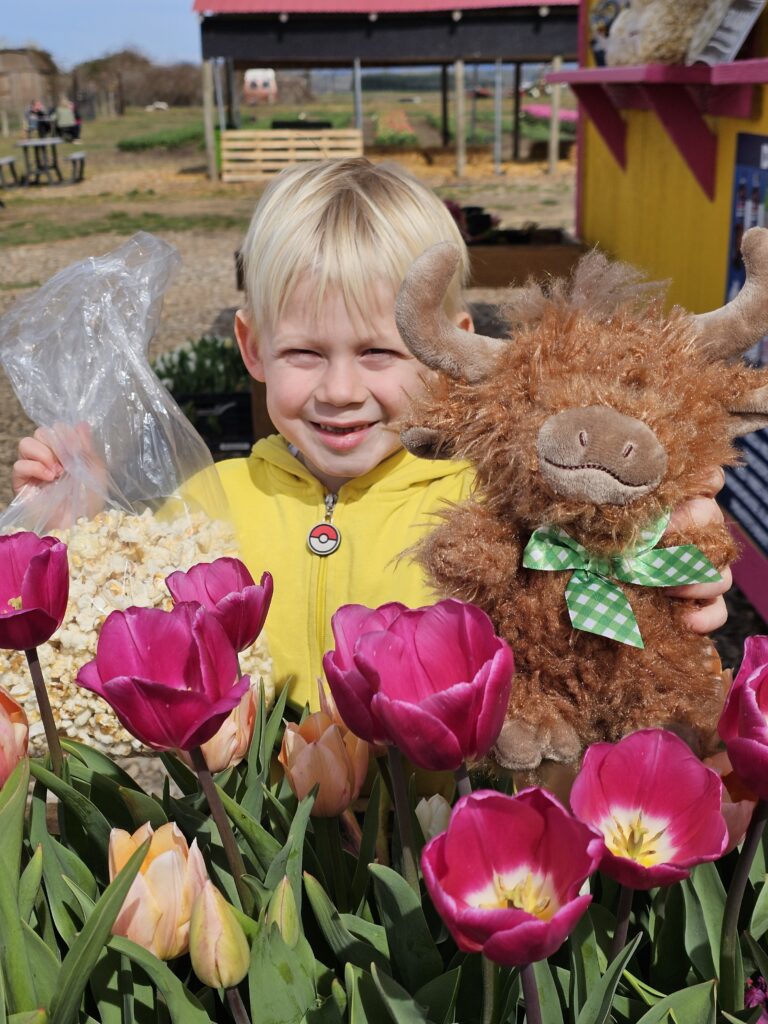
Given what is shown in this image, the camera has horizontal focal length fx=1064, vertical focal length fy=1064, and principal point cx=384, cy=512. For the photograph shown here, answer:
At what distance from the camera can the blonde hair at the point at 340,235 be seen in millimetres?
1669

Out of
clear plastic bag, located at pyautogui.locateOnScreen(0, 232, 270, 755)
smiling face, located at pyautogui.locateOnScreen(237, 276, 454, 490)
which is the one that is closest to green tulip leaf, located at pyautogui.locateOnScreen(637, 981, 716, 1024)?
clear plastic bag, located at pyautogui.locateOnScreen(0, 232, 270, 755)

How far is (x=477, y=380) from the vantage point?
1116mm

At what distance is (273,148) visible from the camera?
72.5 feet

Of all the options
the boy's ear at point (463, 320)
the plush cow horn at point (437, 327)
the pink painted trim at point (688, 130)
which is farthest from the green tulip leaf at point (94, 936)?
the pink painted trim at point (688, 130)

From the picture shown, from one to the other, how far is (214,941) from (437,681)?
0.25 m

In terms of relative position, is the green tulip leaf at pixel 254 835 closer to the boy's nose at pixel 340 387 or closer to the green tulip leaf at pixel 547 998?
the green tulip leaf at pixel 547 998

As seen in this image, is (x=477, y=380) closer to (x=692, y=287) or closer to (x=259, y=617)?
(x=259, y=617)

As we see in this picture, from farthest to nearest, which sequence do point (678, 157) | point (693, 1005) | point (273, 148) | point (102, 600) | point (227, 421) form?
point (273, 148), point (227, 421), point (678, 157), point (102, 600), point (693, 1005)

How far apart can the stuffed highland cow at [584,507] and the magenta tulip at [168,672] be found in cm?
34

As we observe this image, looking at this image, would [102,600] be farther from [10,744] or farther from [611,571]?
[611,571]

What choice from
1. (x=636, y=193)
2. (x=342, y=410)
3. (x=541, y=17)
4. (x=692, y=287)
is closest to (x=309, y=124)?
(x=541, y=17)

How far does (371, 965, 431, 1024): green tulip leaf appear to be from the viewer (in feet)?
2.57

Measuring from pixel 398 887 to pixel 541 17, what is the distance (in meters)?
20.5

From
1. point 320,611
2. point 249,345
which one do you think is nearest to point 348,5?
point 249,345
